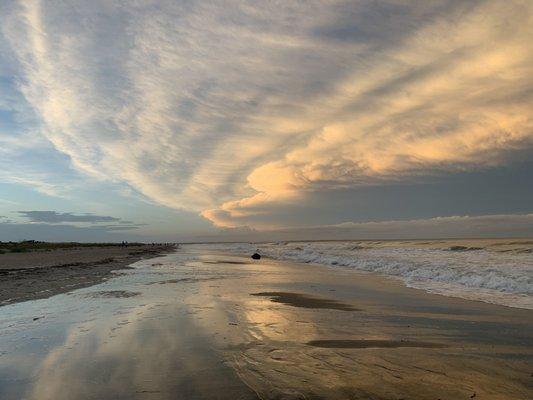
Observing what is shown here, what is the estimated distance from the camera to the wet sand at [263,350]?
5551 mm

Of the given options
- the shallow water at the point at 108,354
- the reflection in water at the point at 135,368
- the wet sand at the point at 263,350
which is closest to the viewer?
the reflection in water at the point at 135,368

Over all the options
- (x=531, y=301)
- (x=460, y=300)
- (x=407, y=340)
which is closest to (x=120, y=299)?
(x=407, y=340)

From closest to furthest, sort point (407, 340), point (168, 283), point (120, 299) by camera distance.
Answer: point (407, 340) < point (120, 299) < point (168, 283)

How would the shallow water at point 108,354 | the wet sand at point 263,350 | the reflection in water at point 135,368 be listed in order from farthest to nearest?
the wet sand at point 263,350, the shallow water at point 108,354, the reflection in water at point 135,368

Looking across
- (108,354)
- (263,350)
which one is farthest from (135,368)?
(263,350)

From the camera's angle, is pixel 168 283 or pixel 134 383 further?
pixel 168 283

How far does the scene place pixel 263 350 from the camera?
761 cm

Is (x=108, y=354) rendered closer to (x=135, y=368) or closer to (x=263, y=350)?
(x=135, y=368)

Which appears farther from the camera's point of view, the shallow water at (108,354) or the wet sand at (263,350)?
the wet sand at (263,350)

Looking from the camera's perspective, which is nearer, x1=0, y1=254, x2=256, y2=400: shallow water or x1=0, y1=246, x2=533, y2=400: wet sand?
x1=0, y1=254, x2=256, y2=400: shallow water

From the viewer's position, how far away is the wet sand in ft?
18.2

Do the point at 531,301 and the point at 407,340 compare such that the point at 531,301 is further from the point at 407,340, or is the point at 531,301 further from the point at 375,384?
the point at 375,384

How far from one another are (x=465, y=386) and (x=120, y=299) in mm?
11467

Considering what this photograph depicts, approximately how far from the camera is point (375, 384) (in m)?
5.78
